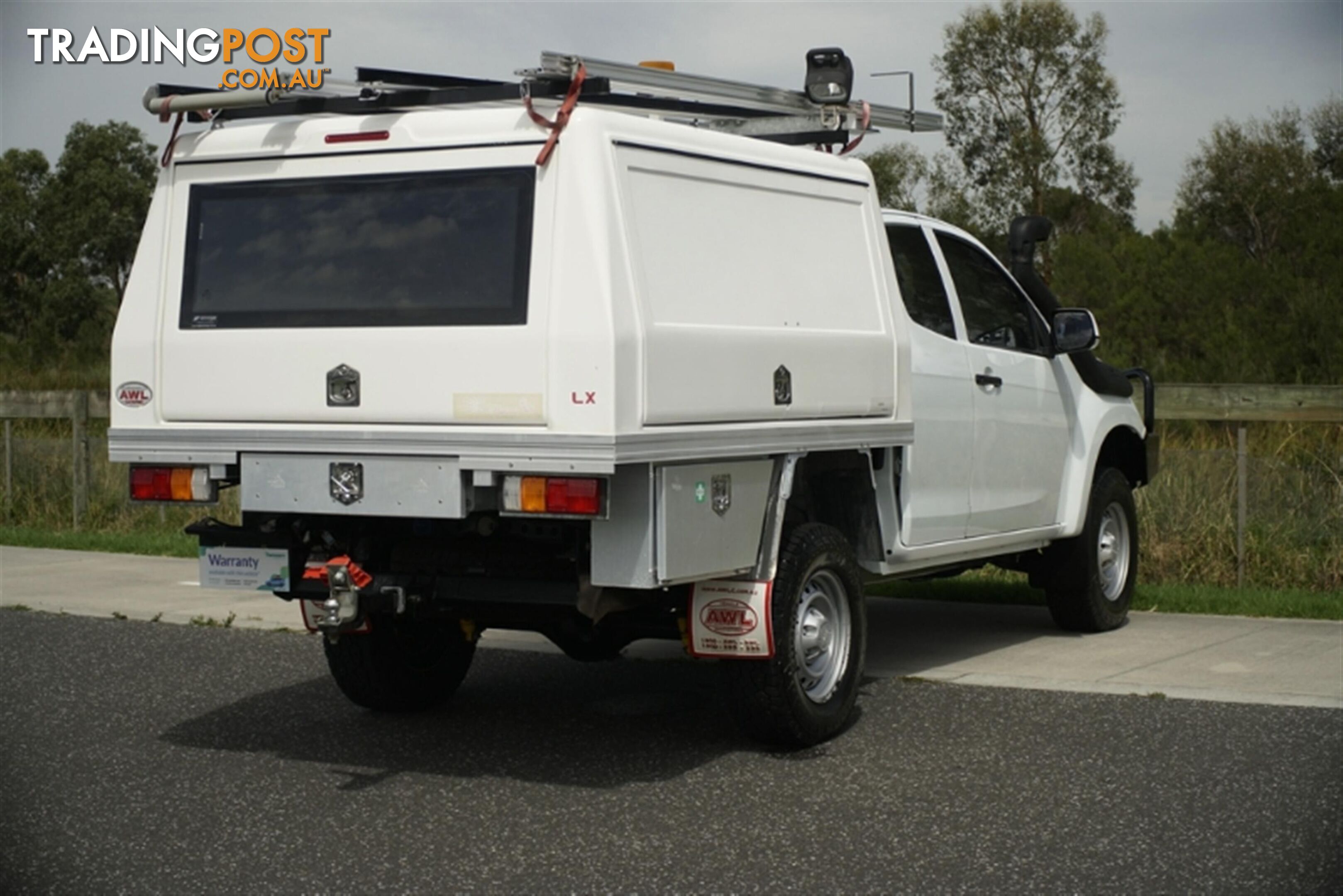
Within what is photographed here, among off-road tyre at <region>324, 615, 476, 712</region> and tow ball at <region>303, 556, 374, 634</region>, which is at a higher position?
tow ball at <region>303, 556, 374, 634</region>

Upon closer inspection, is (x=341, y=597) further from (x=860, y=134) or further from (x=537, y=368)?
(x=860, y=134)

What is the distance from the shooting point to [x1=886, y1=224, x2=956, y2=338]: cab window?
838 cm

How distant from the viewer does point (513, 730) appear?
7629 millimetres

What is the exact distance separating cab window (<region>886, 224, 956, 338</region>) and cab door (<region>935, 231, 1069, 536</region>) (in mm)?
153

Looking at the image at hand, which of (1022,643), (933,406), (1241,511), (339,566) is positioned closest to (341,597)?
(339,566)

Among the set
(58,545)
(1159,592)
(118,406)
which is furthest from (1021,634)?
(58,545)

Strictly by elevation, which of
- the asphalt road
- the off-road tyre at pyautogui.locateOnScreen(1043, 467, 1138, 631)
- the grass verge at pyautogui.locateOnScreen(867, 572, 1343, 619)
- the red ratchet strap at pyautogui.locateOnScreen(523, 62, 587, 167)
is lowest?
the asphalt road

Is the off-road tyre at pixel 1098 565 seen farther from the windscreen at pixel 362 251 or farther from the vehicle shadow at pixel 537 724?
the windscreen at pixel 362 251

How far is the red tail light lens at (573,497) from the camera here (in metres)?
6.07

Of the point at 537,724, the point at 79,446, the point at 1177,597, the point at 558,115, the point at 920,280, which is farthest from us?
the point at 79,446

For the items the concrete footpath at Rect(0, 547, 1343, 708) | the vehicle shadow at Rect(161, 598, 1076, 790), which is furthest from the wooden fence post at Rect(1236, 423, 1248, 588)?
the vehicle shadow at Rect(161, 598, 1076, 790)

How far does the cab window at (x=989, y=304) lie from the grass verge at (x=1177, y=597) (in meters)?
2.27

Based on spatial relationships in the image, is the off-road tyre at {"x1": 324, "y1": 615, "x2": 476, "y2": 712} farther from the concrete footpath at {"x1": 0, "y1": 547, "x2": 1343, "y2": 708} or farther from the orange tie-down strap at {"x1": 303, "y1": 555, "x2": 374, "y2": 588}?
the concrete footpath at {"x1": 0, "y1": 547, "x2": 1343, "y2": 708}

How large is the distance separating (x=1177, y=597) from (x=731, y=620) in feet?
17.0
